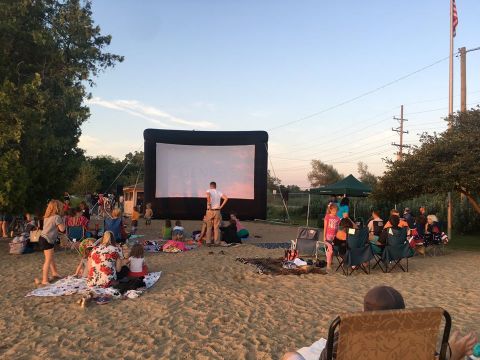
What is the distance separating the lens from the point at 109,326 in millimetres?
4879

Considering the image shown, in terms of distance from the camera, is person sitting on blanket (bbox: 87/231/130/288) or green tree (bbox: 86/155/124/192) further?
green tree (bbox: 86/155/124/192)

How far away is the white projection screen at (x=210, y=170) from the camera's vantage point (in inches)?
558

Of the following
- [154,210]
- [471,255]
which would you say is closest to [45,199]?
[154,210]

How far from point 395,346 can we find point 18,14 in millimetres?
11339

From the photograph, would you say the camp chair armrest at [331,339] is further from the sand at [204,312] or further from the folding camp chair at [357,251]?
the folding camp chair at [357,251]

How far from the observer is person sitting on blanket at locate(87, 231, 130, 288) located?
634cm

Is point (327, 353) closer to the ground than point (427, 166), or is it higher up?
closer to the ground

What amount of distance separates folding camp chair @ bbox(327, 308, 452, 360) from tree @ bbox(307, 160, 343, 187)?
190 ft

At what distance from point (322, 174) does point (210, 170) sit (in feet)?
156

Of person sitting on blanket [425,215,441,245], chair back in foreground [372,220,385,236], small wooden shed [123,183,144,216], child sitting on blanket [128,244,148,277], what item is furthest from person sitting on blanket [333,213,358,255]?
small wooden shed [123,183,144,216]

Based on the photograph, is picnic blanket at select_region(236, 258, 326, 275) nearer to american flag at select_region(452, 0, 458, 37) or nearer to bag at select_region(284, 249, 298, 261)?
bag at select_region(284, 249, 298, 261)

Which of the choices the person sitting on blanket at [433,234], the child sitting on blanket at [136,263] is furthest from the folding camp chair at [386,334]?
the person sitting on blanket at [433,234]

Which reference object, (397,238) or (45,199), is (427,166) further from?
(45,199)

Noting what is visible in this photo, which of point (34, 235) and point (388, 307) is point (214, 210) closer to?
point (34, 235)
